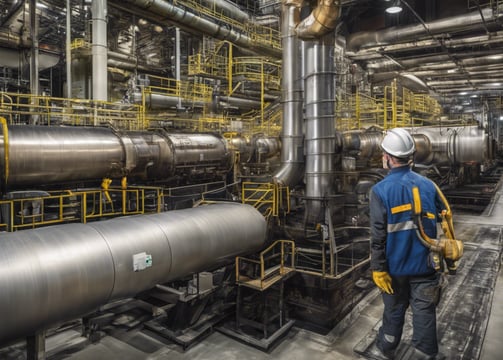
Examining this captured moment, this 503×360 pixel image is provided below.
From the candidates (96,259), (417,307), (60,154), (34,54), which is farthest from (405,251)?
(34,54)

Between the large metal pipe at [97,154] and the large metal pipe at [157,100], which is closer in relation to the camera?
the large metal pipe at [97,154]

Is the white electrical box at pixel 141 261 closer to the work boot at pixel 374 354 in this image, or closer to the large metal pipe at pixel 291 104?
the work boot at pixel 374 354

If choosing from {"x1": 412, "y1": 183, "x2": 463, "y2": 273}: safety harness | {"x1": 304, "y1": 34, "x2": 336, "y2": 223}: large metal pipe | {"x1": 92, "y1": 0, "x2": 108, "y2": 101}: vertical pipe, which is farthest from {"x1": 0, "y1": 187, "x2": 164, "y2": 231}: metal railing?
{"x1": 92, "y1": 0, "x2": 108, "y2": 101}: vertical pipe

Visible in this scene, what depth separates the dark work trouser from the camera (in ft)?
10.6

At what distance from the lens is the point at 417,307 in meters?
3.27

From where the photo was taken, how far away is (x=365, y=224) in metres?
8.34

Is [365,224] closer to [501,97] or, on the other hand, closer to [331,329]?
[331,329]

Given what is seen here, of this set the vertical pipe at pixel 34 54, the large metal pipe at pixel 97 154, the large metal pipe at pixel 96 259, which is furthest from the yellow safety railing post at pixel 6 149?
the vertical pipe at pixel 34 54

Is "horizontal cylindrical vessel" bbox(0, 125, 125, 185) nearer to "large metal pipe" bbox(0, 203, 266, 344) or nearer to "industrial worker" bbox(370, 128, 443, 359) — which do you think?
Result: "large metal pipe" bbox(0, 203, 266, 344)

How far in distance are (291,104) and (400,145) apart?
220 inches

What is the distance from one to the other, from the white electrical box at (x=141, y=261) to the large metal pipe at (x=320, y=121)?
3.80 meters

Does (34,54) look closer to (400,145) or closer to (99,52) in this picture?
(99,52)

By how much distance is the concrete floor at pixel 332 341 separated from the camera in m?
4.89

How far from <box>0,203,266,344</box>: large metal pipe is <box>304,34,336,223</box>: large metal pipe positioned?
2386 mm
